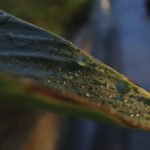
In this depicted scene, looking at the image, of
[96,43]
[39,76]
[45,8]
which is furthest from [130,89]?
[96,43]

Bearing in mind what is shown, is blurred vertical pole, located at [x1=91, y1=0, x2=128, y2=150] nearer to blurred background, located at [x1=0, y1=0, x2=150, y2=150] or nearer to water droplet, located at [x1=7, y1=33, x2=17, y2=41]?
blurred background, located at [x1=0, y1=0, x2=150, y2=150]

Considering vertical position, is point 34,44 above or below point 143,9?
below

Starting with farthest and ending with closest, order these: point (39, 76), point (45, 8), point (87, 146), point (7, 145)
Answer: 1. point (45, 8)
2. point (87, 146)
3. point (7, 145)
4. point (39, 76)

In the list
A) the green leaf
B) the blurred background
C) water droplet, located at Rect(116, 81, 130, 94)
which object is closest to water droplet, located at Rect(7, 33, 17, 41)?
the green leaf

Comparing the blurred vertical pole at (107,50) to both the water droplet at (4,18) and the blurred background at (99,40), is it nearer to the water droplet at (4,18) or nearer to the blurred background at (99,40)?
the blurred background at (99,40)

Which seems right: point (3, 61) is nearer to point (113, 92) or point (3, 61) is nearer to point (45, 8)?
point (113, 92)

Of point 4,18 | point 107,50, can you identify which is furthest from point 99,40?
point 4,18
